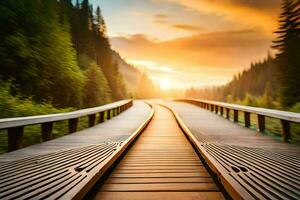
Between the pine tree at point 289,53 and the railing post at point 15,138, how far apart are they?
Answer: 27864 millimetres

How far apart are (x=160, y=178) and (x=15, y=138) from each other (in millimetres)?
3843

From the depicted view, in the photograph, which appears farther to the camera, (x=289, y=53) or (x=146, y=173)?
(x=289, y=53)

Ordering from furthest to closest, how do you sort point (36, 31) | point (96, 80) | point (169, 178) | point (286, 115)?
point (96, 80) < point (36, 31) < point (286, 115) < point (169, 178)

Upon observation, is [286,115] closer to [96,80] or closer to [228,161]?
[228,161]

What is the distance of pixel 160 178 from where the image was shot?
398 cm

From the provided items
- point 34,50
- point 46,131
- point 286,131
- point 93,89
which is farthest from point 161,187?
point 93,89

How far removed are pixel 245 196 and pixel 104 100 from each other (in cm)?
3943

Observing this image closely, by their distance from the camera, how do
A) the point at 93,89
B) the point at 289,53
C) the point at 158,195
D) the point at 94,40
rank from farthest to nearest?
the point at 94,40, the point at 93,89, the point at 289,53, the point at 158,195

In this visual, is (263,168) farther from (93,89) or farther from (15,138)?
(93,89)

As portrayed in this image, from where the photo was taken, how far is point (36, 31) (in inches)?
711

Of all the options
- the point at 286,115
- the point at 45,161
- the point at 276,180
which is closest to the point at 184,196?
the point at 276,180

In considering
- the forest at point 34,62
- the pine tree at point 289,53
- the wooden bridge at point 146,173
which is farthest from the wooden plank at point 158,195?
the pine tree at point 289,53

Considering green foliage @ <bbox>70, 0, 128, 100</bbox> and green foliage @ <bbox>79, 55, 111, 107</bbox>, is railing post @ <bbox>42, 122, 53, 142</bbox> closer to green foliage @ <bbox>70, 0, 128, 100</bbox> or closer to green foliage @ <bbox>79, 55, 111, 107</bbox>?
green foliage @ <bbox>79, 55, 111, 107</bbox>

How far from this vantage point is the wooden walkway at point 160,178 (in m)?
3.40
